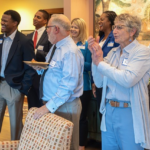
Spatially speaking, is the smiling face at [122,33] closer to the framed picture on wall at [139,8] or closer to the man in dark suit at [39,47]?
the man in dark suit at [39,47]

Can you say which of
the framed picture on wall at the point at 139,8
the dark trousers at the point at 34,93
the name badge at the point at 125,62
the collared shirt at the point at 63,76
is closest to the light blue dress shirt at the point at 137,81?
the name badge at the point at 125,62

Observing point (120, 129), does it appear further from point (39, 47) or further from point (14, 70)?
point (39, 47)

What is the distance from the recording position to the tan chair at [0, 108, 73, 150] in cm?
171

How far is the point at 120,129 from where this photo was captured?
2.02 meters

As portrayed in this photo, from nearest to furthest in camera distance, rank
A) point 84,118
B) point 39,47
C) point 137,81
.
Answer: point 137,81
point 84,118
point 39,47

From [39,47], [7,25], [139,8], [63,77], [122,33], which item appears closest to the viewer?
[122,33]

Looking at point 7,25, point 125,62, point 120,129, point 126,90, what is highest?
point 7,25

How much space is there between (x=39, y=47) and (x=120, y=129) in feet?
6.51

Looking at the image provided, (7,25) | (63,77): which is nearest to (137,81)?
(63,77)

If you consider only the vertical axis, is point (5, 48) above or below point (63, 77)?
above

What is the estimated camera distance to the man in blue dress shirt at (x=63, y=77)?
7.00ft

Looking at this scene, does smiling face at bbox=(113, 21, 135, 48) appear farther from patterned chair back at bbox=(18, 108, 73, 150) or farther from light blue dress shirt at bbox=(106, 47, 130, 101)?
patterned chair back at bbox=(18, 108, 73, 150)

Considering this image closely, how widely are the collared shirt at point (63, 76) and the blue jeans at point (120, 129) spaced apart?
358mm

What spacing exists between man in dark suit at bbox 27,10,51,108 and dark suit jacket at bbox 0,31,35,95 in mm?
121
